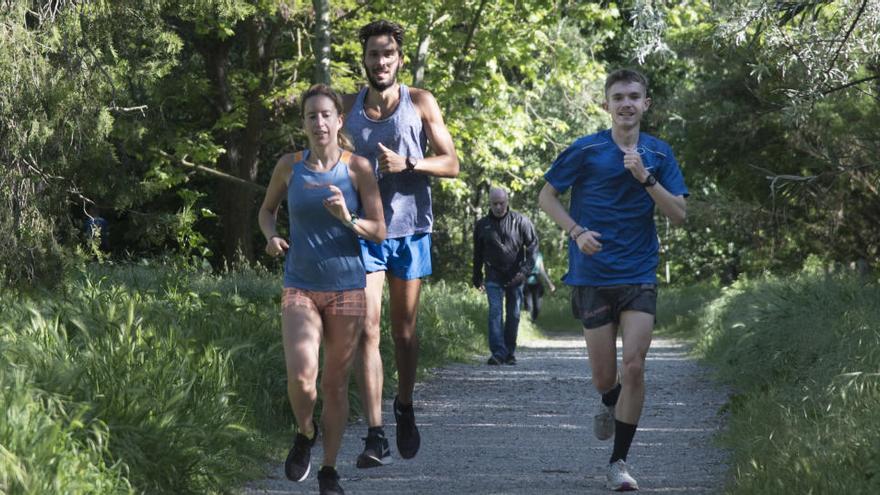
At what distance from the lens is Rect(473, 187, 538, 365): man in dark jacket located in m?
15.6

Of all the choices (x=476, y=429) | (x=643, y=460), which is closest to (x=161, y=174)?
(x=476, y=429)

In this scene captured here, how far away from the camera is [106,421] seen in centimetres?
577

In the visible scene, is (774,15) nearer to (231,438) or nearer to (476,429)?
(476,429)

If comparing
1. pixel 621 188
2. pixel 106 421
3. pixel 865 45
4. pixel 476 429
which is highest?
pixel 865 45

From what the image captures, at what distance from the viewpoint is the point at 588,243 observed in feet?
21.1

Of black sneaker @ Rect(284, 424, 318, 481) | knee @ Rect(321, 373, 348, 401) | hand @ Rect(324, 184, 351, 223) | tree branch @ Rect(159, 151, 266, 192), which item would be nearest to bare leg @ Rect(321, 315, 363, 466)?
knee @ Rect(321, 373, 348, 401)

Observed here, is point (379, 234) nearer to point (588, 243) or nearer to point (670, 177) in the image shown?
point (588, 243)

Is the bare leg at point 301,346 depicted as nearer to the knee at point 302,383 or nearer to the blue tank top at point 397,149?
the knee at point 302,383

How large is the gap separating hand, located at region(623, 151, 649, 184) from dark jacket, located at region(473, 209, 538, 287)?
9.11 m

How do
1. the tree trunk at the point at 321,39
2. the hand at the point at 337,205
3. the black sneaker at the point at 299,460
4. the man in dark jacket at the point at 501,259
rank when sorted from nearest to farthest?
the hand at the point at 337,205 → the black sneaker at the point at 299,460 → the tree trunk at the point at 321,39 → the man in dark jacket at the point at 501,259

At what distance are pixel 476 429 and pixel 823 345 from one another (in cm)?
244

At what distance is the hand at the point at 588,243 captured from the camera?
6.43 meters

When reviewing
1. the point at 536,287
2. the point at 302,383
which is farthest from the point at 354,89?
the point at 302,383

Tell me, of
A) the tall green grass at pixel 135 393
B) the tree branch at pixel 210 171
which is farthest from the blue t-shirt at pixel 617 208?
the tree branch at pixel 210 171
